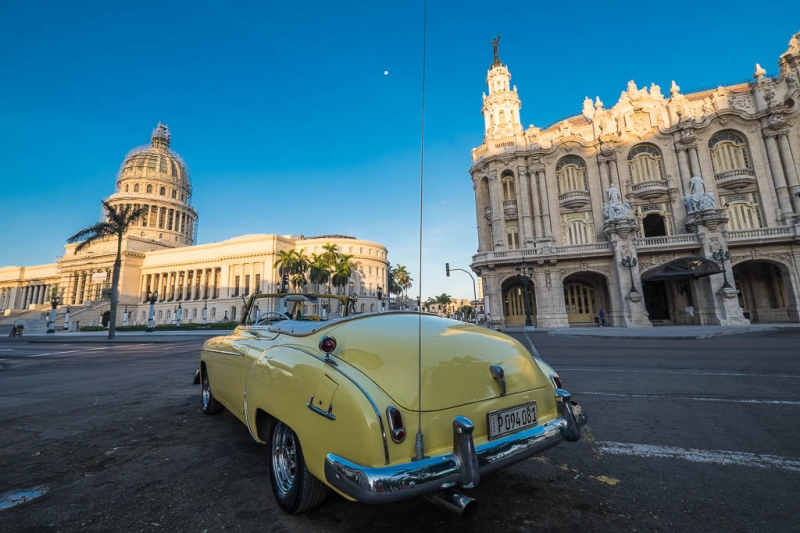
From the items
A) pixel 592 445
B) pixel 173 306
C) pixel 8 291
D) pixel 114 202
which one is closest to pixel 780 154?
pixel 592 445

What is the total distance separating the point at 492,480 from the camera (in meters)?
2.58

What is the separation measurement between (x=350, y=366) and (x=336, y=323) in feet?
1.81

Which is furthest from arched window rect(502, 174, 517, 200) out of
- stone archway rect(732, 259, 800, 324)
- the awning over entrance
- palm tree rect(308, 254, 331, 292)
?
palm tree rect(308, 254, 331, 292)

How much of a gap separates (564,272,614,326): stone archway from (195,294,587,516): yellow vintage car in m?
30.1

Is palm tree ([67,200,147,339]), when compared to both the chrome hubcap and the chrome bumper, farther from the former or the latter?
→ the chrome bumper

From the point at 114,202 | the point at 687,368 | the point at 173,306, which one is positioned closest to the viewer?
the point at 687,368

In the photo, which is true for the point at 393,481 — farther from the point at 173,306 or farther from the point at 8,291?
the point at 8,291

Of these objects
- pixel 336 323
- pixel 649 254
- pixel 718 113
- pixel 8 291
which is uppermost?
pixel 718 113

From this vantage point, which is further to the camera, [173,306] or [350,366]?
[173,306]

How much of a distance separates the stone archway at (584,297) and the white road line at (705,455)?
94.1 ft

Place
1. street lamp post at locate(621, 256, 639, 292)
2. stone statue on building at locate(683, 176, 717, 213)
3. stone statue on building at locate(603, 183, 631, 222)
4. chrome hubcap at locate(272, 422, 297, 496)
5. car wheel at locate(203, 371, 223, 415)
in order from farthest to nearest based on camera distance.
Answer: stone statue on building at locate(603, 183, 631, 222) < street lamp post at locate(621, 256, 639, 292) < stone statue on building at locate(683, 176, 717, 213) < car wheel at locate(203, 371, 223, 415) < chrome hubcap at locate(272, 422, 297, 496)

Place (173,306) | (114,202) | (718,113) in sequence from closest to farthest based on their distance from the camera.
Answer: (718,113), (173,306), (114,202)

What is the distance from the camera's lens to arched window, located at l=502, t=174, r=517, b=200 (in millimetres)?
32594

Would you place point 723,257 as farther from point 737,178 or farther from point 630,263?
point 737,178
